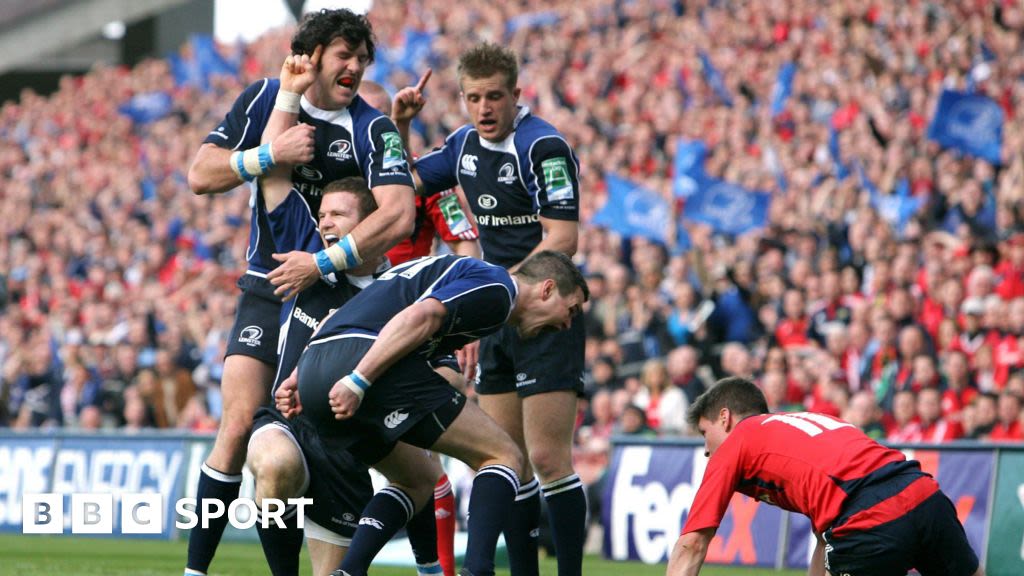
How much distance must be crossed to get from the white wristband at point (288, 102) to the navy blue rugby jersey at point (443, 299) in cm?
118

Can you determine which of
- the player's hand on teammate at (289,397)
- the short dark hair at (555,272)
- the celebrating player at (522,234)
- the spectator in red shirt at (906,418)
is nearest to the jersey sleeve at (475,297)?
the short dark hair at (555,272)

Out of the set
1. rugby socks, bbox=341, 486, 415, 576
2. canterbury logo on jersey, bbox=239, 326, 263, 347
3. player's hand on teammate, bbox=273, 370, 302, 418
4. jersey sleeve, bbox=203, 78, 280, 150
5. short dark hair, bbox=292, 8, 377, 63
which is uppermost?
short dark hair, bbox=292, 8, 377, 63

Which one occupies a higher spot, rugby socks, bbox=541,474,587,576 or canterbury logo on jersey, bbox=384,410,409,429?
canterbury logo on jersey, bbox=384,410,409,429

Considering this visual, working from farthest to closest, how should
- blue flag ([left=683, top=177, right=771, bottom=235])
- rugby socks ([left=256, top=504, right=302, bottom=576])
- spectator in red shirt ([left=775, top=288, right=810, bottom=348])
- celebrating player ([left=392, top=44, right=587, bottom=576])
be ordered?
blue flag ([left=683, top=177, right=771, bottom=235]) < spectator in red shirt ([left=775, top=288, right=810, bottom=348]) < celebrating player ([left=392, top=44, right=587, bottom=576]) < rugby socks ([left=256, top=504, right=302, bottom=576])

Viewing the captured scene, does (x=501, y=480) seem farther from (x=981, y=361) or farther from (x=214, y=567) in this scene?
(x=981, y=361)

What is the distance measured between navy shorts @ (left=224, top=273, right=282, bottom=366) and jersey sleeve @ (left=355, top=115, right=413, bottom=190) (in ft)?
2.54

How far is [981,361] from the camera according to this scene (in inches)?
493

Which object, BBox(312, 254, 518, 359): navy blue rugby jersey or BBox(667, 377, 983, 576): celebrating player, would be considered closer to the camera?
BBox(667, 377, 983, 576): celebrating player

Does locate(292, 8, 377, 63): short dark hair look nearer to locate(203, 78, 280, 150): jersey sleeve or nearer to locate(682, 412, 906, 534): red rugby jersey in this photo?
locate(203, 78, 280, 150): jersey sleeve

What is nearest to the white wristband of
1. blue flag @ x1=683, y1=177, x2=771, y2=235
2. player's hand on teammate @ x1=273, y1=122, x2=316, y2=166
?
player's hand on teammate @ x1=273, y1=122, x2=316, y2=166

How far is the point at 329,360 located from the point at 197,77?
82.9 feet

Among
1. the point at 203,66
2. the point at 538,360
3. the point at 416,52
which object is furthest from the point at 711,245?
the point at 203,66

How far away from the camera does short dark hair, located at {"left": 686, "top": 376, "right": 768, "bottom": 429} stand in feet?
22.1

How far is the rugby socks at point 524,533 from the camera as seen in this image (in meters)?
7.68
